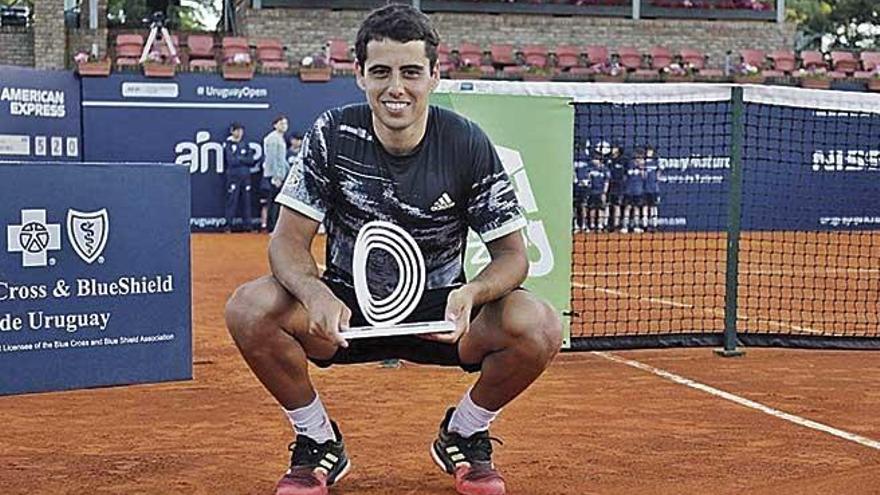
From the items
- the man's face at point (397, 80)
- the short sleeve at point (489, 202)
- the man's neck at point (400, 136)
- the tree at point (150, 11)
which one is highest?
the tree at point (150, 11)

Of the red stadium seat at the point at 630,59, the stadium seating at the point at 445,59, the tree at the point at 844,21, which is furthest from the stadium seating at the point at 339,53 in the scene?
the tree at the point at 844,21

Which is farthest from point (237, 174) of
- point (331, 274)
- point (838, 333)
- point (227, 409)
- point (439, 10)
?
point (331, 274)

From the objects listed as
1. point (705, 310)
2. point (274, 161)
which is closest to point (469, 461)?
point (705, 310)

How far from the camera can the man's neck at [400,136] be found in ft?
13.6

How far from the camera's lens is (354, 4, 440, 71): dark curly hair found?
4031 mm

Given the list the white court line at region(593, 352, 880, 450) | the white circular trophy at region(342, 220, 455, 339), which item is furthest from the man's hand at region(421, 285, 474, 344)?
the white court line at region(593, 352, 880, 450)

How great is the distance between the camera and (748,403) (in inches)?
241

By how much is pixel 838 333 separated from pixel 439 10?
18120 mm

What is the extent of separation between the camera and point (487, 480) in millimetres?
4285

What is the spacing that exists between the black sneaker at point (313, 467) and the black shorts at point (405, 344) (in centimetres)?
29

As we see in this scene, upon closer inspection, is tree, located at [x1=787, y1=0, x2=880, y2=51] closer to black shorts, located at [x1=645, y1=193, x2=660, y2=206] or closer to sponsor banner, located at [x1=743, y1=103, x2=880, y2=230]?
sponsor banner, located at [x1=743, y1=103, x2=880, y2=230]

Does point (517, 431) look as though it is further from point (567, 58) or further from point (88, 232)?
point (567, 58)

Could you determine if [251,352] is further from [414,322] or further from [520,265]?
[520,265]

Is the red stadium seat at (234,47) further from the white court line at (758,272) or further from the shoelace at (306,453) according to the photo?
the shoelace at (306,453)
